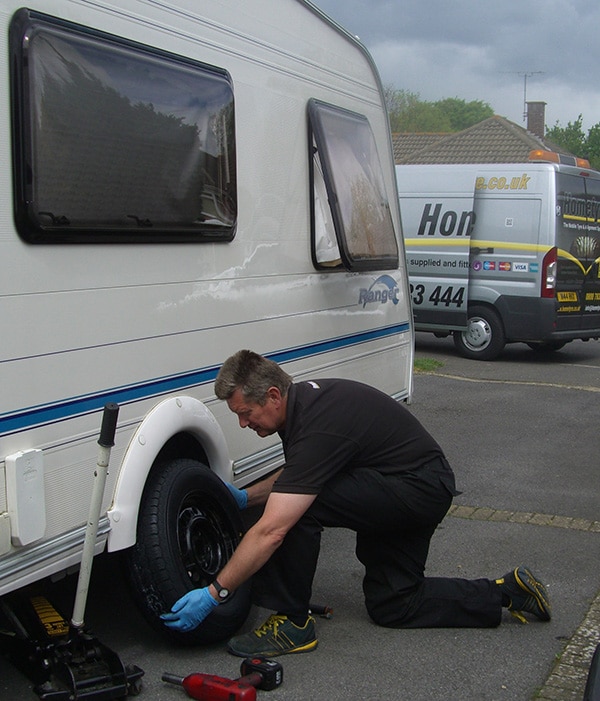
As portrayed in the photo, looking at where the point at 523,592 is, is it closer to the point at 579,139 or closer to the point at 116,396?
the point at 116,396

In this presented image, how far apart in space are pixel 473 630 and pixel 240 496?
119cm

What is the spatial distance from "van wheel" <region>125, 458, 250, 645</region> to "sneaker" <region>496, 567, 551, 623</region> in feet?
3.66

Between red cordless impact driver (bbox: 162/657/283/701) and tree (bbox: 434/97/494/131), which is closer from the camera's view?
red cordless impact driver (bbox: 162/657/283/701)

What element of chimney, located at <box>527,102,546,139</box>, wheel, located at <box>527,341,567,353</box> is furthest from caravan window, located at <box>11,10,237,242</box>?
chimney, located at <box>527,102,546,139</box>

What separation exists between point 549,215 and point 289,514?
29.0ft

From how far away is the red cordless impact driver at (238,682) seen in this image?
140 inches

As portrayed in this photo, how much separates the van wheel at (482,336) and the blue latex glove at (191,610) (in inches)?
369

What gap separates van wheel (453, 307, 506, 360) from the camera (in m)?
12.8

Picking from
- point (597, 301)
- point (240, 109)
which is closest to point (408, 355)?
point (240, 109)

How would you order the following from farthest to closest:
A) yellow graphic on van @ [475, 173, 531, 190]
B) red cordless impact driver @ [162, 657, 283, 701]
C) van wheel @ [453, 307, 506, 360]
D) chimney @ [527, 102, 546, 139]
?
1. chimney @ [527, 102, 546, 139]
2. van wheel @ [453, 307, 506, 360]
3. yellow graphic on van @ [475, 173, 531, 190]
4. red cordless impact driver @ [162, 657, 283, 701]

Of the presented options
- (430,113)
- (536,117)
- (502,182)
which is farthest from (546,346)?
(430,113)

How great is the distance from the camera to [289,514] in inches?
154

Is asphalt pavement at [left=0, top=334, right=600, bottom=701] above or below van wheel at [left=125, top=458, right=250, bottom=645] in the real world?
below

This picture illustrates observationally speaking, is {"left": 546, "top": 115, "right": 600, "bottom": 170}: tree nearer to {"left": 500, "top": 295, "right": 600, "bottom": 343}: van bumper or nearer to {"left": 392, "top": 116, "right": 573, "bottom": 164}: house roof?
{"left": 392, "top": 116, "right": 573, "bottom": 164}: house roof
